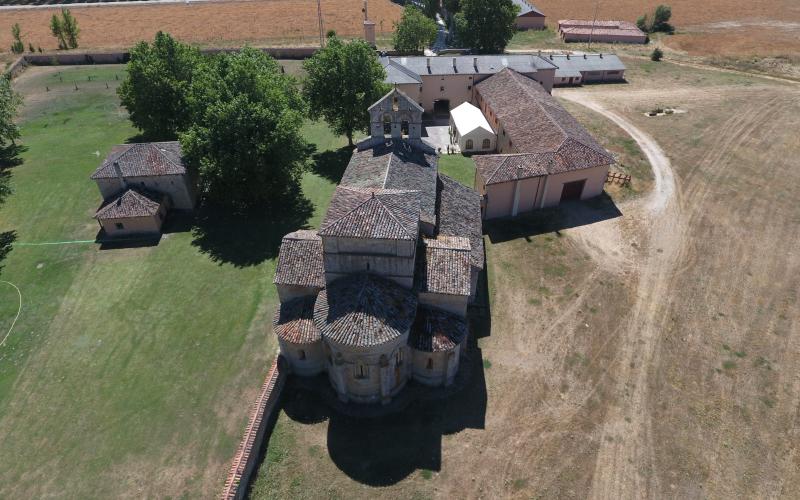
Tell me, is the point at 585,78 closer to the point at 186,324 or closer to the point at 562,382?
the point at 562,382

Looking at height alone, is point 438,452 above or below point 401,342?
below

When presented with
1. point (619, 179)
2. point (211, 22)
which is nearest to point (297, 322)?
point (619, 179)

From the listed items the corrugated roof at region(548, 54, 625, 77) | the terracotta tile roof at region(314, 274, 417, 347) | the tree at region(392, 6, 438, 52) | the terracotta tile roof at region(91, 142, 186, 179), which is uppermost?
the tree at region(392, 6, 438, 52)

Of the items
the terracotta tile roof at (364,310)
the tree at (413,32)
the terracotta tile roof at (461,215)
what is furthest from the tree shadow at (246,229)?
the tree at (413,32)

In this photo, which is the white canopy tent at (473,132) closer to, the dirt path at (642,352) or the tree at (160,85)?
the dirt path at (642,352)

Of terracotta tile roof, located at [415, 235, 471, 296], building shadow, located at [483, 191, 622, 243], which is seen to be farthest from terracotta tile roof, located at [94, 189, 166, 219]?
building shadow, located at [483, 191, 622, 243]

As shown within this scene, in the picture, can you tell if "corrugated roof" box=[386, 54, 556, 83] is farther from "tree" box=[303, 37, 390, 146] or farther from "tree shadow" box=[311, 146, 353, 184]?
"tree shadow" box=[311, 146, 353, 184]

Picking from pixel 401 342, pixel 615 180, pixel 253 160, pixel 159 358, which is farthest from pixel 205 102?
pixel 615 180

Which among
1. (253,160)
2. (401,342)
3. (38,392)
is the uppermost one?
(253,160)

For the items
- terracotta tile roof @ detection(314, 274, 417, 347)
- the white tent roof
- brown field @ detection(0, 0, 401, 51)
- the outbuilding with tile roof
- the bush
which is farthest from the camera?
brown field @ detection(0, 0, 401, 51)
